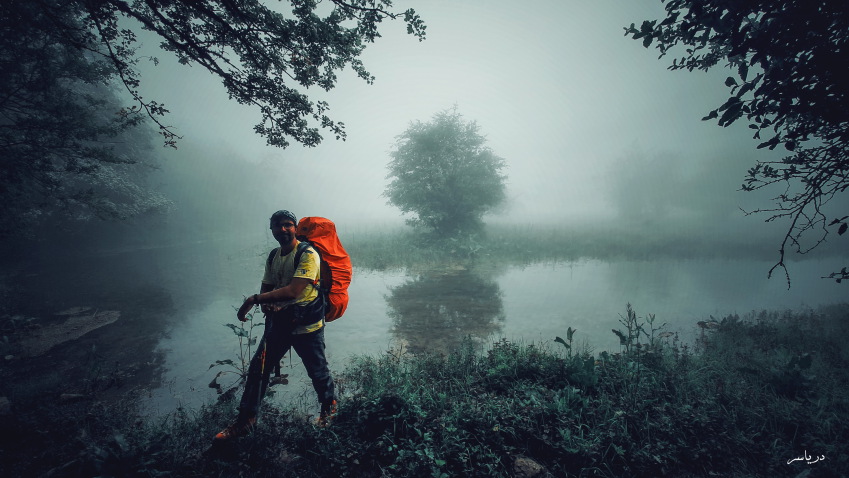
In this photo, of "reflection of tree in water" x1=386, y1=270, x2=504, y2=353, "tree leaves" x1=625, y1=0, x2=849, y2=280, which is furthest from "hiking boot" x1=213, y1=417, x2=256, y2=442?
"tree leaves" x1=625, y1=0, x2=849, y2=280

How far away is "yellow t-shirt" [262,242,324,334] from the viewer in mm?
3387

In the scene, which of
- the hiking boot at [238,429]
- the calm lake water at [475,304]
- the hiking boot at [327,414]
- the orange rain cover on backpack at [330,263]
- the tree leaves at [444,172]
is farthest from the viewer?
the tree leaves at [444,172]

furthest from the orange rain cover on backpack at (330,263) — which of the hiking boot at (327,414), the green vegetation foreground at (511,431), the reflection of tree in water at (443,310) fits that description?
the reflection of tree in water at (443,310)

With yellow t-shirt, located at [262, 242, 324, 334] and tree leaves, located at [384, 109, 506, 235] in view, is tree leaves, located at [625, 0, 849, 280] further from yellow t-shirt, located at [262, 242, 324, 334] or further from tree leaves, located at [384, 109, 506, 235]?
tree leaves, located at [384, 109, 506, 235]

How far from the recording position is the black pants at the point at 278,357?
11.2 feet

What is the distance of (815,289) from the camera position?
38.8ft

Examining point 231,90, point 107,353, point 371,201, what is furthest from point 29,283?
point 371,201

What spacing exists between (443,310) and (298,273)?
6.15m

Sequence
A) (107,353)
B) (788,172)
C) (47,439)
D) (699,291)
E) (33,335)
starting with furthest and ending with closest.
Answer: (699,291) < (33,335) < (107,353) < (47,439) < (788,172)

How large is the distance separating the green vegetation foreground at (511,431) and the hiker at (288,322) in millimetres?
362

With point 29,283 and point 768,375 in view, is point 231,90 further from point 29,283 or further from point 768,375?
point 29,283

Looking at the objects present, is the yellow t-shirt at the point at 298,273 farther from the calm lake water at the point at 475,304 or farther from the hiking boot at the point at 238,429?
the calm lake water at the point at 475,304

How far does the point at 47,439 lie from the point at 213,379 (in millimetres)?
1817

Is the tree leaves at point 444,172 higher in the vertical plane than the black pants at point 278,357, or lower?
higher
